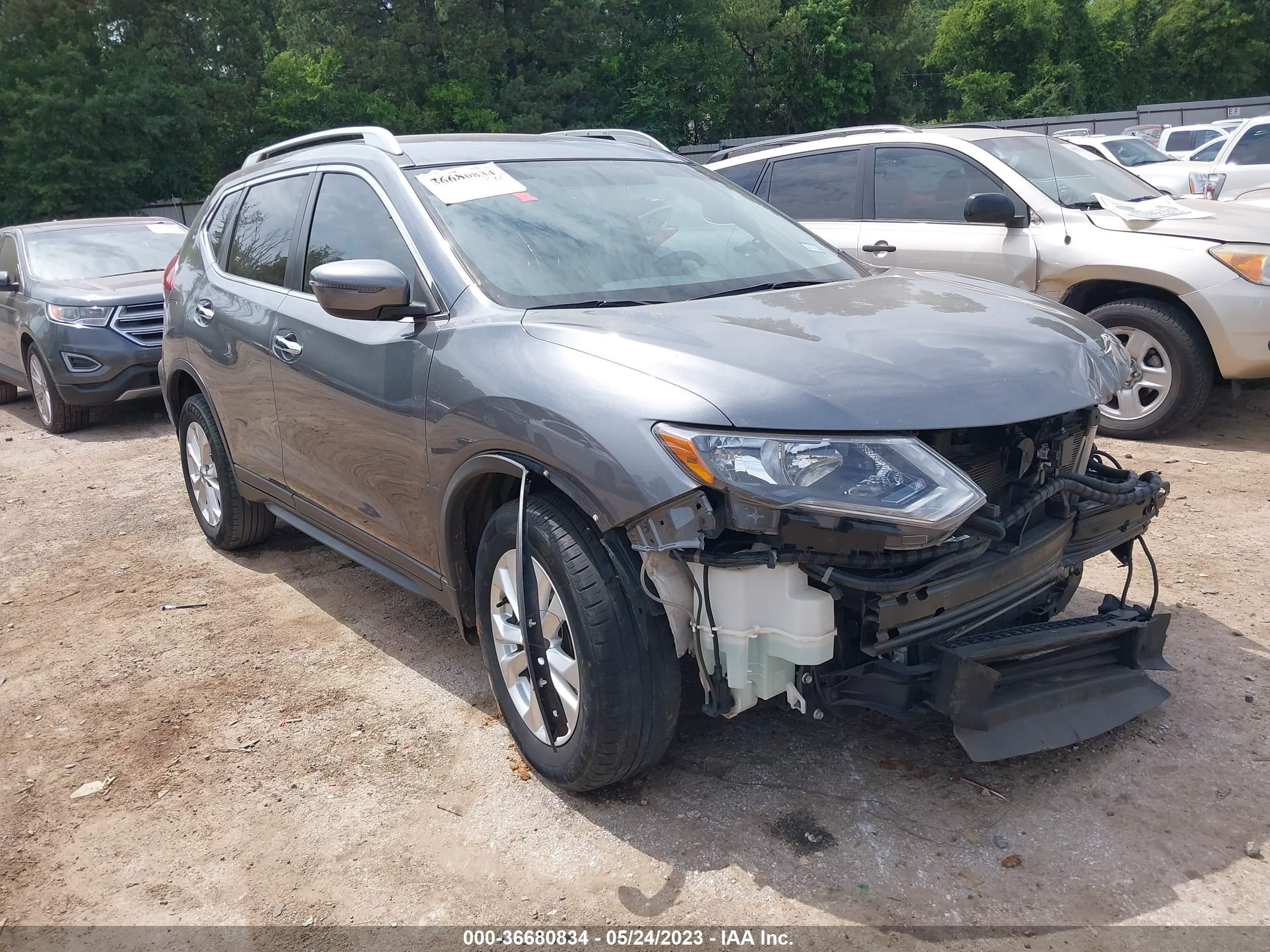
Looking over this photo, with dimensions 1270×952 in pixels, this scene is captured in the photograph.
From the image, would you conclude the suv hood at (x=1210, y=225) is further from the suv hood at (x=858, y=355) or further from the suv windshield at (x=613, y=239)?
the suv hood at (x=858, y=355)

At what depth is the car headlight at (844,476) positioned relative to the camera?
7.98 feet

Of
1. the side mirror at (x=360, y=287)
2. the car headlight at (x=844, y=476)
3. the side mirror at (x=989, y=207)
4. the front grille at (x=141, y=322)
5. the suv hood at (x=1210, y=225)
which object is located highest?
the side mirror at (x=360, y=287)

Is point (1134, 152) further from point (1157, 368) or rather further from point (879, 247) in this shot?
point (1157, 368)

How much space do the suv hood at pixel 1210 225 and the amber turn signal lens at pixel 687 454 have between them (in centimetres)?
476

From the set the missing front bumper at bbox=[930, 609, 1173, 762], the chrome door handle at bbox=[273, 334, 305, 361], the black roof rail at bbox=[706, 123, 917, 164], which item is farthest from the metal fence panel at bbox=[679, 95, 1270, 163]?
the missing front bumper at bbox=[930, 609, 1173, 762]

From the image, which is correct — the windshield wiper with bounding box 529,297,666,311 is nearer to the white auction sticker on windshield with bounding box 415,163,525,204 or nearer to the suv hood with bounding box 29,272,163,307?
the white auction sticker on windshield with bounding box 415,163,525,204

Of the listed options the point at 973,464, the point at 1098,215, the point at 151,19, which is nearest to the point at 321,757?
the point at 973,464

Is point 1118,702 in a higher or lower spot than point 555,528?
lower

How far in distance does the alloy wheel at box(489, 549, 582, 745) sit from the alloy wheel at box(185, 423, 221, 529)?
2519 millimetres

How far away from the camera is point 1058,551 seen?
9.58 ft

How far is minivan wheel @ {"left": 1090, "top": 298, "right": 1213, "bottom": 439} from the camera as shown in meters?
5.93

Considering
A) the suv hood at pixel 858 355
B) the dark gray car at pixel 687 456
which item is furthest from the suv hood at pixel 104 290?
the suv hood at pixel 858 355

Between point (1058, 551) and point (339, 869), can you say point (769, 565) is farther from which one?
point (339, 869)

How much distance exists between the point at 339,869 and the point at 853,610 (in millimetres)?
1539
